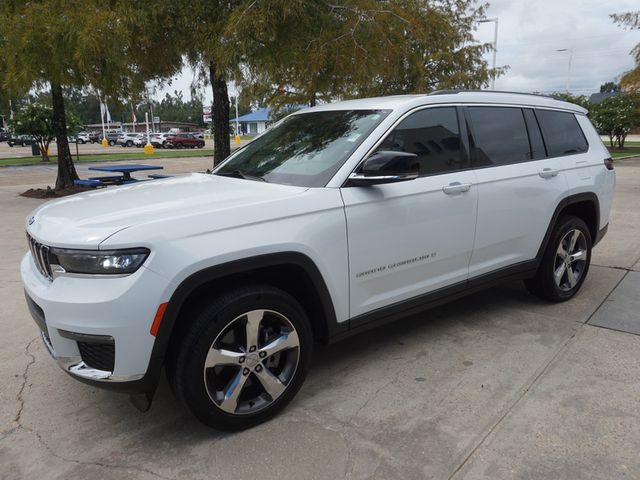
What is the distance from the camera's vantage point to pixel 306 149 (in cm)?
343

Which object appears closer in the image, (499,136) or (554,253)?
Answer: (499,136)

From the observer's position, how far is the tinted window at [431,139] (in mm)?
3336

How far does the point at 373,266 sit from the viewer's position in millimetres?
3080

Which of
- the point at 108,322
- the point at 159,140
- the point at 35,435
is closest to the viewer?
the point at 108,322

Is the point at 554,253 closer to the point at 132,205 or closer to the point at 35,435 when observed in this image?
the point at 132,205

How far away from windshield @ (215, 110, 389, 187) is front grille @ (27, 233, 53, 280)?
130 centimetres

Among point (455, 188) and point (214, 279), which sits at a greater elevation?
point (455, 188)

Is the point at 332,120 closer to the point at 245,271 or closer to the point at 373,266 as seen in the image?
the point at 373,266

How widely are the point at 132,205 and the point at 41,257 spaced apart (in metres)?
0.53

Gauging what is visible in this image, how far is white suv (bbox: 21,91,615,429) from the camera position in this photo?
7.74ft

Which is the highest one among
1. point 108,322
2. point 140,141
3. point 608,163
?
point 140,141

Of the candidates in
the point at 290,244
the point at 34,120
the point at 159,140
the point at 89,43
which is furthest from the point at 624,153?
the point at 159,140

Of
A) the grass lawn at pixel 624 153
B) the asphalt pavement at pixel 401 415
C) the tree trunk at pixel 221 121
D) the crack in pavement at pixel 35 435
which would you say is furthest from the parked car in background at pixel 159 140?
the crack in pavement at pixel 35 435

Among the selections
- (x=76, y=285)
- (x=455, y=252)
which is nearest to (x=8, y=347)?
(x=76, y=285)
